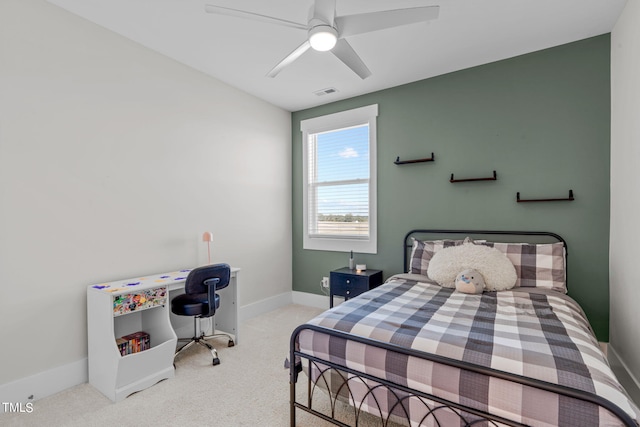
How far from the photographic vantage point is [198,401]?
214cm

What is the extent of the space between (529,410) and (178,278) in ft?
8.27

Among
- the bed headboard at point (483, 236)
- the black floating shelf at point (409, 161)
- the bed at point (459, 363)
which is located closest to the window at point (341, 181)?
the black floating shelf at point (409, 161)

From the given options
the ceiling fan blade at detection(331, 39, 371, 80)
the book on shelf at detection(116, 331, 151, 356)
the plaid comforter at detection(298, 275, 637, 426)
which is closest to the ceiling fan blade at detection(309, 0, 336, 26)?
the ceiling fan blade at detection(331, 39, 371, 80)

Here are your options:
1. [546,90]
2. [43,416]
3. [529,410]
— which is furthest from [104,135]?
[546,90]

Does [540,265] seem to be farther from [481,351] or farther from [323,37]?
[323,37]

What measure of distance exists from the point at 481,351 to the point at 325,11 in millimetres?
1994

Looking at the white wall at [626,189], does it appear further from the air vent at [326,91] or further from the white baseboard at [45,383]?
the white baseboard at [45,383]

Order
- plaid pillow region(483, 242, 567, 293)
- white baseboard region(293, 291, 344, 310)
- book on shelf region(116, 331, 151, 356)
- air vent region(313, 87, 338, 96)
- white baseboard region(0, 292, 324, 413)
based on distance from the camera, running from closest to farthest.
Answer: white baseboard region(0, 292, 324, 413) → book on shelf region(116, 331, 151, 356) → plaid pillow region(483, 242, 567, 293) → air vent region(313, 87, 338, 96) → white baseboard region(293, 291, 344, 310)

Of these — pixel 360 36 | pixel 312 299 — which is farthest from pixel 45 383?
pixel 360 36

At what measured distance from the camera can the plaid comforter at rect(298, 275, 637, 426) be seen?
3.83 ft

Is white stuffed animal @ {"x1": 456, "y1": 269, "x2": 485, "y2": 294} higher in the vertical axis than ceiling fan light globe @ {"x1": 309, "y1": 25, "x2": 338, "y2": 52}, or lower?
lower

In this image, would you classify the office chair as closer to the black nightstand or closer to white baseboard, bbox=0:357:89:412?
white baseboard, bbox=0:357:89:412

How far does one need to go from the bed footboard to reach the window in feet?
7.34

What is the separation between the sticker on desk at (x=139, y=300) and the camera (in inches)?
88.1
